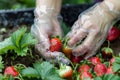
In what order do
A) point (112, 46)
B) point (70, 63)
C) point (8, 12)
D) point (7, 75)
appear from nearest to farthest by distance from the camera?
1. point (7, 75)
2. point (70, 63)
3. point (112, 46)
4. point (8, 12)

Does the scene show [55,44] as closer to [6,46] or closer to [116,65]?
[6,46]

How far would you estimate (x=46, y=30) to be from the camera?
2.54 m

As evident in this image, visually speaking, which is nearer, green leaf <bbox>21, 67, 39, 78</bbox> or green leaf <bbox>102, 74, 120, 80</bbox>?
green leaf <bbox>102, 74, 120, 80</bbox>

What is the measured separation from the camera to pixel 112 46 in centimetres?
272

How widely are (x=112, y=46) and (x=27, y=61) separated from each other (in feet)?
1.56

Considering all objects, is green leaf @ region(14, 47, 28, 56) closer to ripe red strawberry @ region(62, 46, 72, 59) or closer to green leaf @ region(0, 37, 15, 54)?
green leaf @ region(0, 37, 15, 54)

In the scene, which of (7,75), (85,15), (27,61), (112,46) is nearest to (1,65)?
(7,75)

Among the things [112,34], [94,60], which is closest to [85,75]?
[94,60]

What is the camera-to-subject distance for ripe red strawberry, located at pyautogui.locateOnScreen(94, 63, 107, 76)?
2346mm

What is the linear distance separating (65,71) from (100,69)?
17cm

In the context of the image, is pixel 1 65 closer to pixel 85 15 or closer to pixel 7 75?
pixel 7 75

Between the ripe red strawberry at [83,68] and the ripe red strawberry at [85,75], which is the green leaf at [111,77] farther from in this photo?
the ripe red strawberry at [83,68]

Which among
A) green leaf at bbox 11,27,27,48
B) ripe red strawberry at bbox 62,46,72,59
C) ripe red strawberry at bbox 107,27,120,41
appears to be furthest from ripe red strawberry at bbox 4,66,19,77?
ripe red strawberry at bbox 107,27,120,41

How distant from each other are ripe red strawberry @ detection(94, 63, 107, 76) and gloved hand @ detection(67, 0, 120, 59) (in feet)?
0.42
